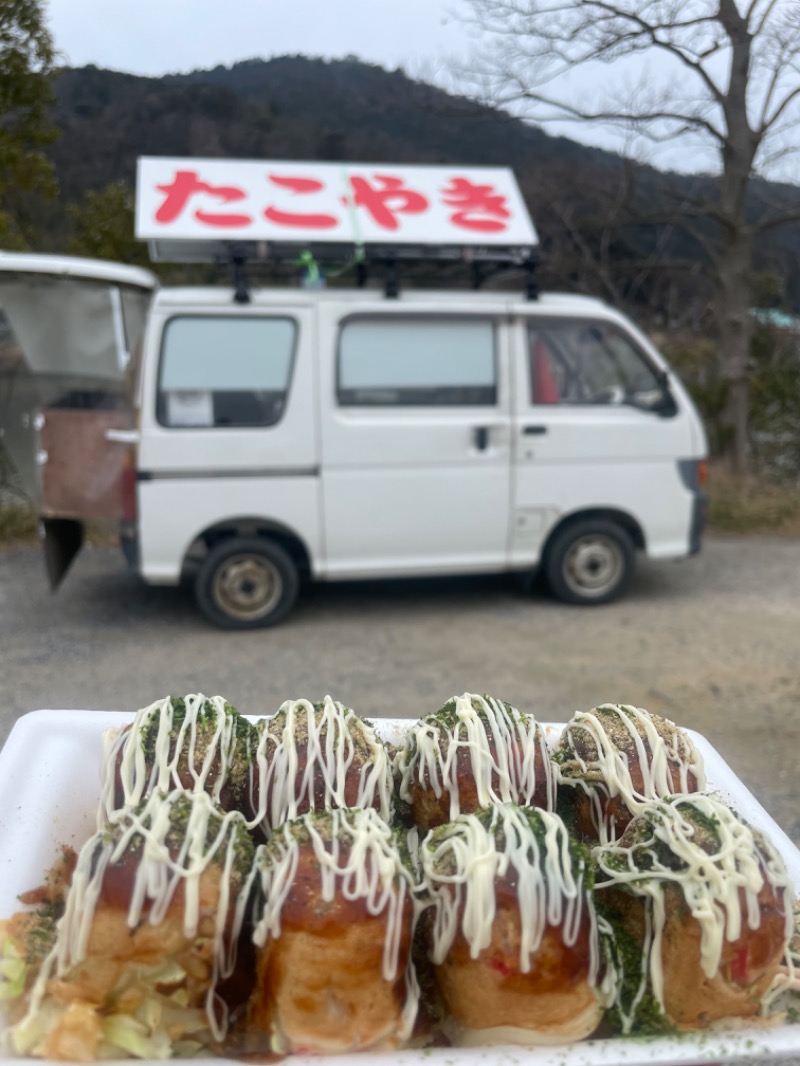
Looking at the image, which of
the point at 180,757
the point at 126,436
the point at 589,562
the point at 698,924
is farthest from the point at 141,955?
the point at 589,562

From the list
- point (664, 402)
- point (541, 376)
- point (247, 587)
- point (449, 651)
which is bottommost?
point (449, 651)

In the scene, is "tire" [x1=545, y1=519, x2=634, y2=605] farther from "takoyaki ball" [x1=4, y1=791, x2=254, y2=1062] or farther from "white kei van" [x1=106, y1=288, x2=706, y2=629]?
"takoyaki ball" [x1=4, y1=791, x2=254, y2=1062]

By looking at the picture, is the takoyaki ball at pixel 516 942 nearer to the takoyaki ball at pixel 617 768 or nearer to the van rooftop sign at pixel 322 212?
the takoyaki ball at pixel 617 768

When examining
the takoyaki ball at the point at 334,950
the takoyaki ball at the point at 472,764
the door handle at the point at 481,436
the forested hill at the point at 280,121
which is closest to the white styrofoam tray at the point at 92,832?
the takoyaki ball at the point at 334,950

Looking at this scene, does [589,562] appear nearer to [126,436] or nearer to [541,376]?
[541,376]

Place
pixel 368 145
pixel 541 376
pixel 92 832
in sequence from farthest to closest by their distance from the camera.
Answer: pixel 368 145 < pixel 541 376 < pixel 92 832

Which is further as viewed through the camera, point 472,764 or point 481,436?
point 481,436
